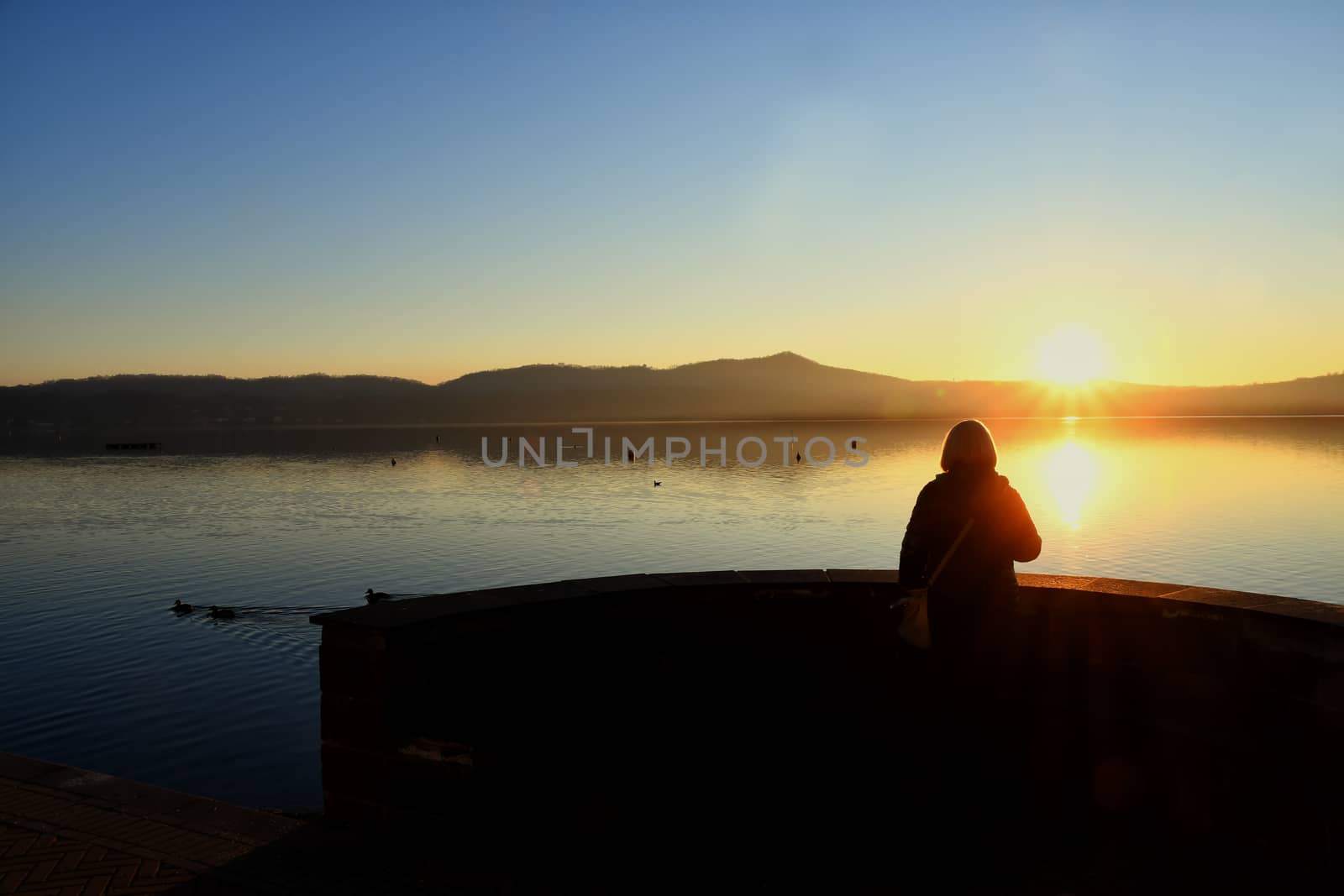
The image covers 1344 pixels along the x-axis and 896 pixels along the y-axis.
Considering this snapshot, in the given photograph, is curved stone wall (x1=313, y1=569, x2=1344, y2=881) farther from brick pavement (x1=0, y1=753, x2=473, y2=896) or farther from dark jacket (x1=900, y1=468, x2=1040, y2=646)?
brick pavement (x1=0, y1=753, x2=473, y2=896)

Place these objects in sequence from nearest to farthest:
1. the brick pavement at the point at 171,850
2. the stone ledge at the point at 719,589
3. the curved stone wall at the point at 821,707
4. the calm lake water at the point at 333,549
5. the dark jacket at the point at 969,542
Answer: the brick pavement at the point at 171,850
the curved stone wall at the point at 821,707
the dark jacket at the point at 969,542
the stone ledge at the point at 719,589
the calm lake water at the point at 333,549

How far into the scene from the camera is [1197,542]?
3959 cm

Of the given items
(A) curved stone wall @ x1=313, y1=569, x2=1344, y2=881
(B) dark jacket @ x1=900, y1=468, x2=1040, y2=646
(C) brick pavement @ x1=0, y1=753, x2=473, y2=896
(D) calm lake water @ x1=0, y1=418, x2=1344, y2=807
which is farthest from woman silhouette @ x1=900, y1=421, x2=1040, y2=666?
(D) calm lake water @ x1=0, y1=418, x2=1344, y2=807

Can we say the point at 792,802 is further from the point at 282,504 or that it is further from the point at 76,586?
the point at 282,504

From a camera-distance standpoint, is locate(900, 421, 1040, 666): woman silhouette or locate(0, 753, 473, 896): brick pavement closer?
locate(0, 753, 473, 896): brick pavement

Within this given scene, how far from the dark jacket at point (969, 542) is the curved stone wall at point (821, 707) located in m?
0.15

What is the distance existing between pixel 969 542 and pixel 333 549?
120ft

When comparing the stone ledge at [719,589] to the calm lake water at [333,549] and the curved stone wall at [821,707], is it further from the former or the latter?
the calm lake water at [333,549]

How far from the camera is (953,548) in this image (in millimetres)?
4609

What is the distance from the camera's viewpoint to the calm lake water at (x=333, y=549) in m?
16.2

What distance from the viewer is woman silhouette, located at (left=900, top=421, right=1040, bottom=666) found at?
15.0 ft

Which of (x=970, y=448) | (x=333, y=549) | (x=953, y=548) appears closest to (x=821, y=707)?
(x=953, y=548)

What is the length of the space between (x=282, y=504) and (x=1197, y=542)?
4741 cm

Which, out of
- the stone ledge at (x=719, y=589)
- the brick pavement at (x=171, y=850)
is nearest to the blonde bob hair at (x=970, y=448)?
the stone ledge at (x=719, y=589)
